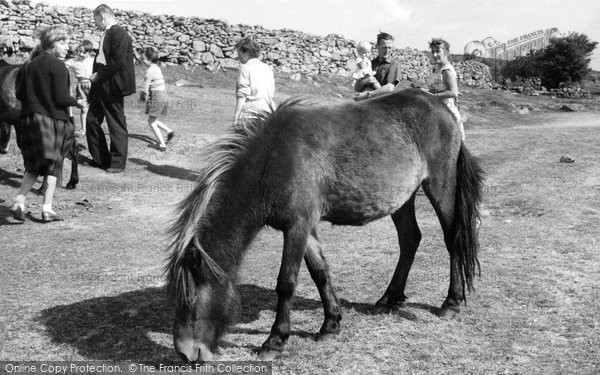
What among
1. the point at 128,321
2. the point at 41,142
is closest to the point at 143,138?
the point at 41,142

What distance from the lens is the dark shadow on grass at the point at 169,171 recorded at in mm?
11203

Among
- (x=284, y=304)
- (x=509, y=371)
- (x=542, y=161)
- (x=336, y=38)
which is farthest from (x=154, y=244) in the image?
(x=336, y=38)

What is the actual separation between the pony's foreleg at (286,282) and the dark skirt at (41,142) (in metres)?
4.54

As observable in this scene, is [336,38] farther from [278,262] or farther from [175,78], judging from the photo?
[278,262]

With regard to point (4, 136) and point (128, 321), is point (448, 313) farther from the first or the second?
point (4, 136)

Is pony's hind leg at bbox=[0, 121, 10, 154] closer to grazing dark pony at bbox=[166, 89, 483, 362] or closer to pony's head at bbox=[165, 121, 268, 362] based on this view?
grazing dark pony at bbox=[166, 89, 483, 362]

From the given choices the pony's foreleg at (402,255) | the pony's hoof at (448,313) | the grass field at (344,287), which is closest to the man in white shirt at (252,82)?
the grass field at (344,287)

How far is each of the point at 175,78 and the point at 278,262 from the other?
56.2ft

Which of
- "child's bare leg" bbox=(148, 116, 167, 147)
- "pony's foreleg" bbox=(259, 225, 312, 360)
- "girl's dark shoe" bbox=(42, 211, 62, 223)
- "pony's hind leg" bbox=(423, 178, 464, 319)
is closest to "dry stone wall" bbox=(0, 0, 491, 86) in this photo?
"child's bare leg" bbox=(148, 116, 167, 147)

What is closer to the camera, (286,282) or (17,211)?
(286,282)

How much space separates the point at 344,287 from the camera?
6.02m

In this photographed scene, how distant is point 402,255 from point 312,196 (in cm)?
143

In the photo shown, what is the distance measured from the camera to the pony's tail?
5.43m

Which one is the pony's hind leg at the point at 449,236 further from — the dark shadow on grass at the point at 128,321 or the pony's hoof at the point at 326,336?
the pony's hoof at the point at 326,336
